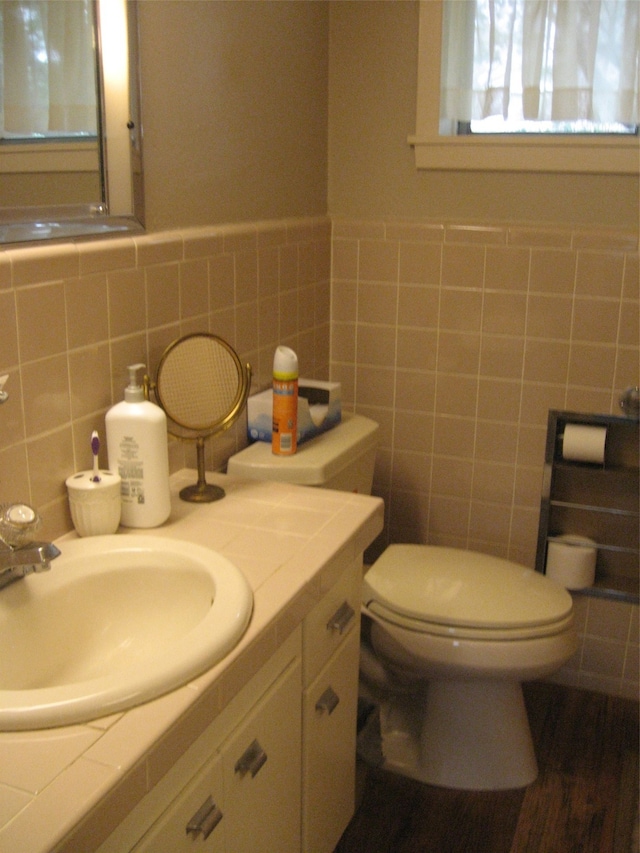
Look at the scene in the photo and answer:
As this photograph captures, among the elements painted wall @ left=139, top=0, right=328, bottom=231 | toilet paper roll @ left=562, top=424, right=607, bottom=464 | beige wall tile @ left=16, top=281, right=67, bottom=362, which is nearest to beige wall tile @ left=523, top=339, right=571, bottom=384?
toilet paper roll @ left=562, top=424, right=607, bottom=464

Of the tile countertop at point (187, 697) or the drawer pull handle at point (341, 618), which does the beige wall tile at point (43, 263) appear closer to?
the tile countertop at point (187, 697)

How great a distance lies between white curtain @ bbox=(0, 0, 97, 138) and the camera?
4.22 ft

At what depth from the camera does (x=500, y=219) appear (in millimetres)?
2254

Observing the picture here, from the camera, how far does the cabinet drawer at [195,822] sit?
0.97 metres

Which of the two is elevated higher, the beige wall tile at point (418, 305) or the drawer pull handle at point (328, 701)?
the beige wall tile at point (418, 305)

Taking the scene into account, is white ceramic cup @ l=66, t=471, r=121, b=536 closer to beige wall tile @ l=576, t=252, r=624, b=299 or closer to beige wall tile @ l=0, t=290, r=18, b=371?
beige wall tile @ l=0, t=290, r=18, b=371

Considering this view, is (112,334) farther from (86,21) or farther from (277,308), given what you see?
(277,308)

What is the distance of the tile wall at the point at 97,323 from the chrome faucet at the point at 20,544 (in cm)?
17

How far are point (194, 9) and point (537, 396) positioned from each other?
125 cm

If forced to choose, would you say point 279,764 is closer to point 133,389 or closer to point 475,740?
point 133,389

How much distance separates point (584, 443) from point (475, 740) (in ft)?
2.54

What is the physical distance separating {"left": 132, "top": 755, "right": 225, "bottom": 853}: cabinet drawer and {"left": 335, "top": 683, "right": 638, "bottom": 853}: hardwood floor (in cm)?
83

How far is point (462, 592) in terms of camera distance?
1.96 m

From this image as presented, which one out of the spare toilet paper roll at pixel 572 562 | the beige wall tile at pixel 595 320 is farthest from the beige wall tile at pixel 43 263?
the spare toilet paper roll at pixel 572 562
